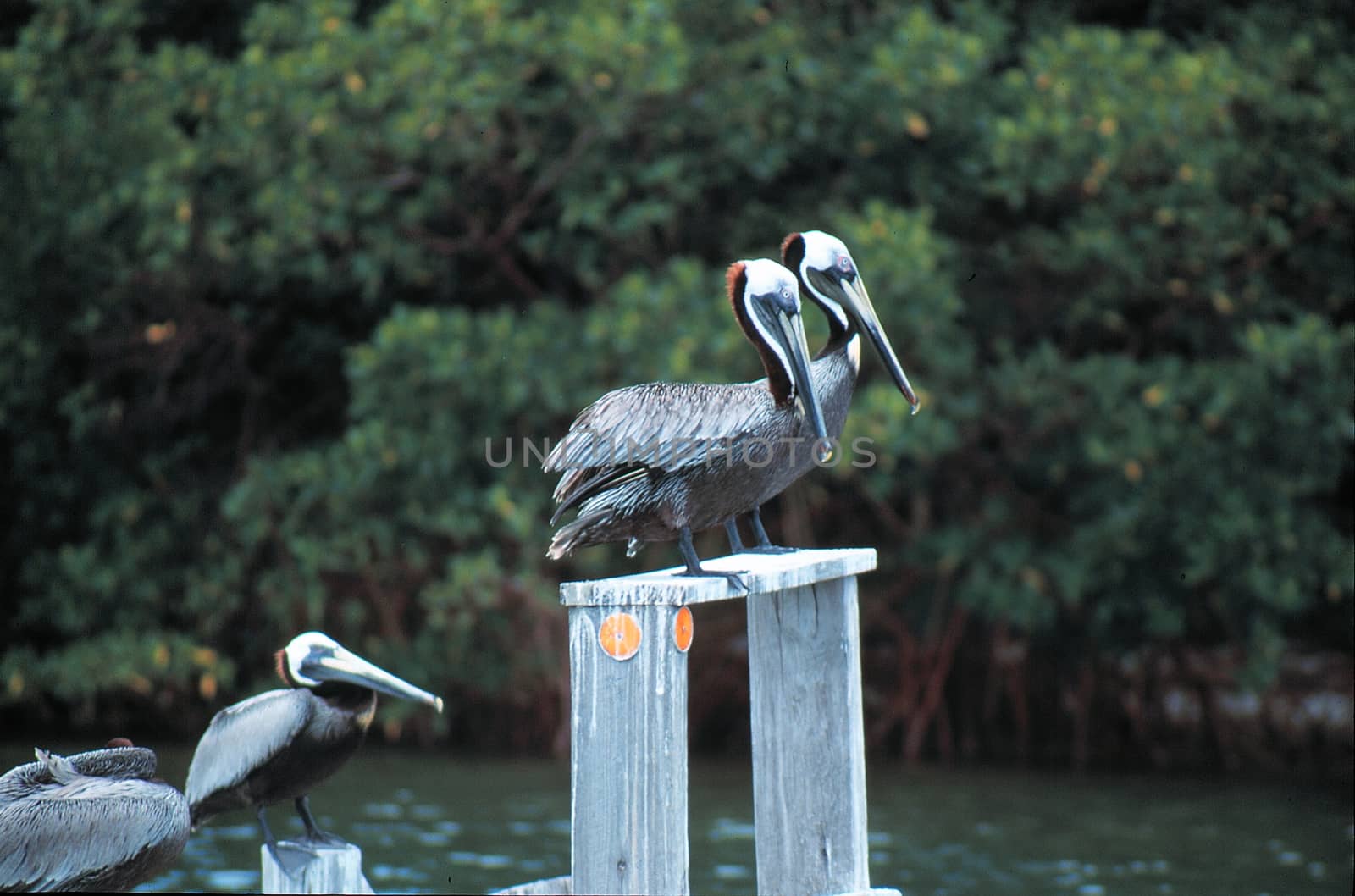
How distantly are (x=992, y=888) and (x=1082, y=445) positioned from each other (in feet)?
11.5

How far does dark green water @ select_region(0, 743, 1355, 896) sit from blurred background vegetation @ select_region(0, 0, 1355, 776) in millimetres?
803

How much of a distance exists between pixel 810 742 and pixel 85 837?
2182mm

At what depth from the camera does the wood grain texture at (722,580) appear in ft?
15.1

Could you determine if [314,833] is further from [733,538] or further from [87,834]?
[733,538]

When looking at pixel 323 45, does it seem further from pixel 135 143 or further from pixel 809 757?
pixel 809 757

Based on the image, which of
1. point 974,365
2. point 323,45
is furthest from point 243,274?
point 974,365

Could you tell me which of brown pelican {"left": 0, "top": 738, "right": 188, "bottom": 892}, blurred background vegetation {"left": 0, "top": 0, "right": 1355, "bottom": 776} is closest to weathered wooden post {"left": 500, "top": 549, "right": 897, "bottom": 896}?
brown pelican {"left": 0, "top": 738, "right": 188, "bottom": 892}

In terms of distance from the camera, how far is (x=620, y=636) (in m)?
4.59

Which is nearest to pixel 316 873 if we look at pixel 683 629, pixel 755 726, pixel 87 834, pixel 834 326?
pixel 87 834

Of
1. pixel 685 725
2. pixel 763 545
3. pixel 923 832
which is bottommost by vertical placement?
pixel 923 832

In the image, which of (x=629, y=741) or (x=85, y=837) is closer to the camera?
(x=629, y=741)

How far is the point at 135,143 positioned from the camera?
12594mm

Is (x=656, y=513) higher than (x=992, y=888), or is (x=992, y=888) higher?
(x=656, y=513)

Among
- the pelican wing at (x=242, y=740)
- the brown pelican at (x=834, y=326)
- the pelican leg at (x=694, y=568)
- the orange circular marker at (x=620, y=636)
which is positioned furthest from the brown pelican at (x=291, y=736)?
the brown pelican at (x=834, y=326)
